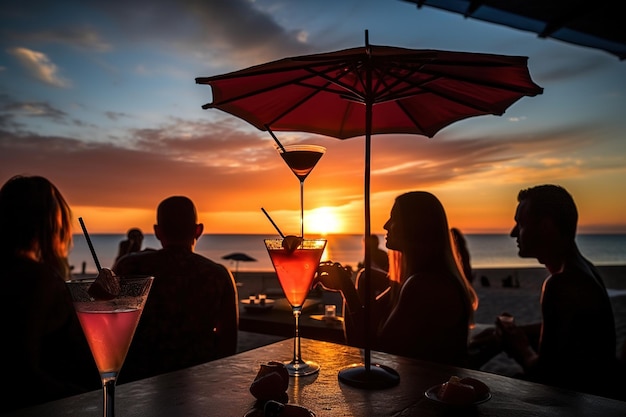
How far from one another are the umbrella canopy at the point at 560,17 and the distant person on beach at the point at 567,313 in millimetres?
6515

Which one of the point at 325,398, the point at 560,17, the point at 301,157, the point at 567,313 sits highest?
the point at 560,17

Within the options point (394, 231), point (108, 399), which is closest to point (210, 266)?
point (394, 231)

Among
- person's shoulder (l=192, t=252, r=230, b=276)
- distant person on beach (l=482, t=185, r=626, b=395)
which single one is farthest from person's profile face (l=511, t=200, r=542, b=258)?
person's shoulder (l=192, t=252, r=230, b=276)

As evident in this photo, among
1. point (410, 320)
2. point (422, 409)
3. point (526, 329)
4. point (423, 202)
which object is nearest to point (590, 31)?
point (526, 329)

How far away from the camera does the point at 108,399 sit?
1003mm

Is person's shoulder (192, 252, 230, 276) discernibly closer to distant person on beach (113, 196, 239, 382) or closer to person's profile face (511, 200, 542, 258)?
distant person on beach (113, 196, 239, 382)

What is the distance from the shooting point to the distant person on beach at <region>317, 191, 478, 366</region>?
244cm

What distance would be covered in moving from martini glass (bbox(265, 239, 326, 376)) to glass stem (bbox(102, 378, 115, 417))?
2.47 ft

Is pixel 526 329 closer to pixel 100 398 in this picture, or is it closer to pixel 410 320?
pixel 410 320

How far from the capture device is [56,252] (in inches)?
103

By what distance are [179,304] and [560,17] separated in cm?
838

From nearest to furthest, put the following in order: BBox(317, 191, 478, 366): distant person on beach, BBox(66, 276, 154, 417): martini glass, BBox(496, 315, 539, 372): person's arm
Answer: BBox(66, 276, 154, 417): martini glass < BBox(317, 191, 478, 366): distant person on beach < BBox(496, 315, 539, 372): person's arm

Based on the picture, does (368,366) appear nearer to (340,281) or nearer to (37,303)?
(340,281)

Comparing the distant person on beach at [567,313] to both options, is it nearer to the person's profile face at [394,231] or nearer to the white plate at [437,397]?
the person's profile face at [394,231]
